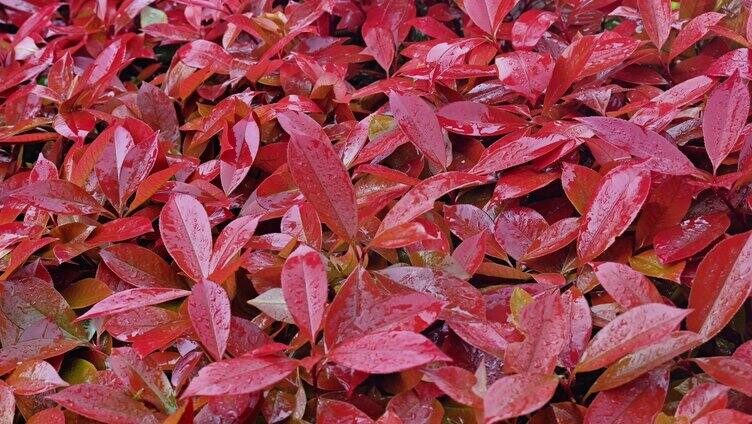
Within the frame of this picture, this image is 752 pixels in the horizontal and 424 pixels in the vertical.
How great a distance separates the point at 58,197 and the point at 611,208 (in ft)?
1.98

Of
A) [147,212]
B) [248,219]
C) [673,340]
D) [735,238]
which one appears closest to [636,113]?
[735,238]

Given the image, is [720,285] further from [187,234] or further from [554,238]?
[187,234]

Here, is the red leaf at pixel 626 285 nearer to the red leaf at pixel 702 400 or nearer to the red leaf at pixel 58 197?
the red leaf at pixel 702 400

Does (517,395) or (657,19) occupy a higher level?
(657,19)

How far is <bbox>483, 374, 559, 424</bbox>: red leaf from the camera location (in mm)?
531

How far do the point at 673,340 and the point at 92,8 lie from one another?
122 centimetres

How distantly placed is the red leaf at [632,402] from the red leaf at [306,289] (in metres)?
0.24

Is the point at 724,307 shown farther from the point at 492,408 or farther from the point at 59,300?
the point at 59,300

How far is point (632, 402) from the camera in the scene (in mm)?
622

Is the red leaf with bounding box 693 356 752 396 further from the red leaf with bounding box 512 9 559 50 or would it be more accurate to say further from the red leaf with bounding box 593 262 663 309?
the red leaf with bounding box 512 9 559 50

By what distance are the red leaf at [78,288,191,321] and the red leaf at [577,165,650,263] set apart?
0.39 m

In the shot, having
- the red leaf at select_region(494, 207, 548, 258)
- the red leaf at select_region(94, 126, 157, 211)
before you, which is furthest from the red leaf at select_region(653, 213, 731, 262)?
the red leaf at select_region(94, 126, 157, 211)

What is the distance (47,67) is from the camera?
1294 millimetres

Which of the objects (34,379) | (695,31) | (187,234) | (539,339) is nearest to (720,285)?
(539,339)
